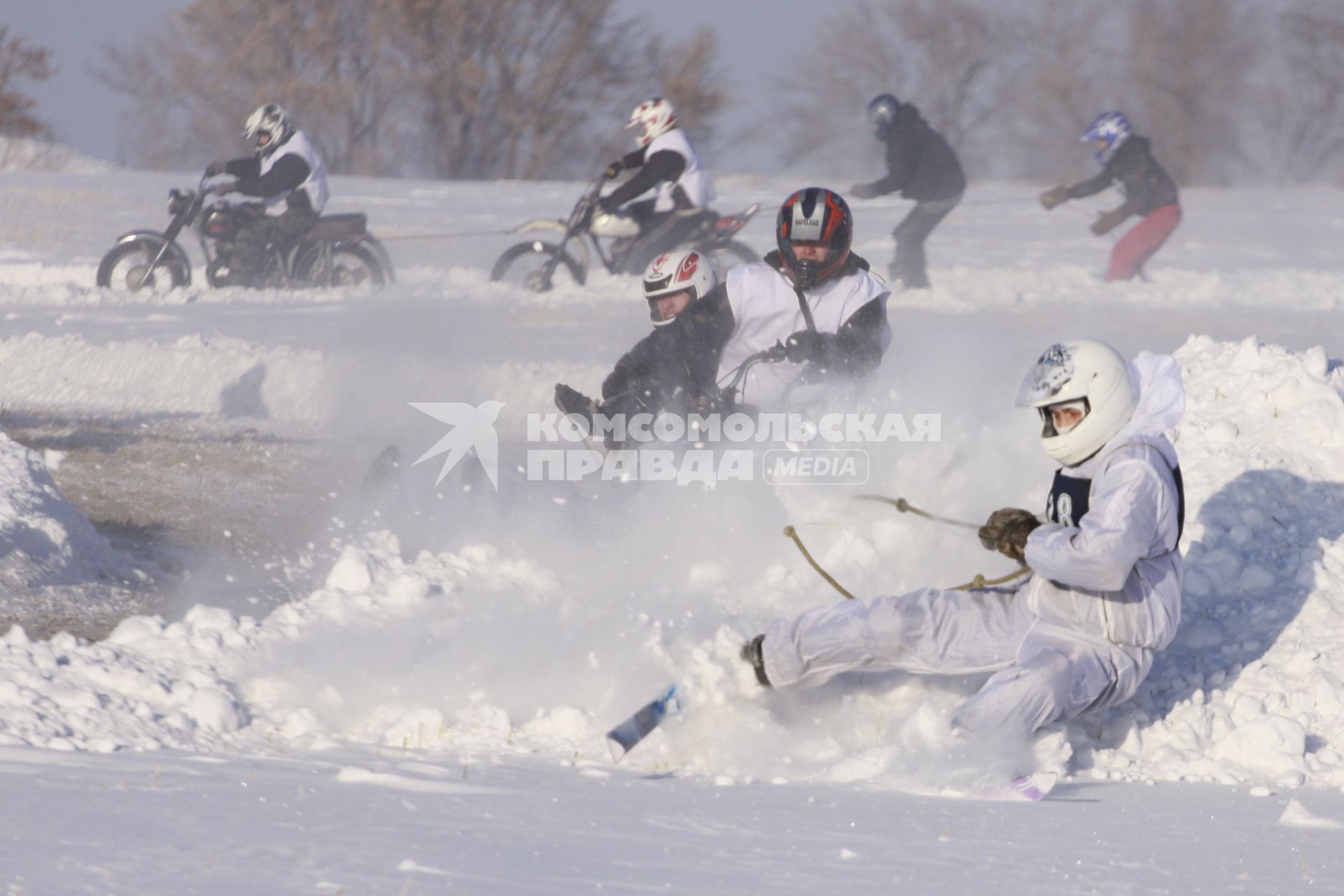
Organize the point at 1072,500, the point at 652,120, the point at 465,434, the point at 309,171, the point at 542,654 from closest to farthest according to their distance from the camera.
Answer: the point at 1072,500
the point at 542,654
the point at 465,434
the point at 652,120
the point at 309,171

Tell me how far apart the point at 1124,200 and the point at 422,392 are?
8159 mm

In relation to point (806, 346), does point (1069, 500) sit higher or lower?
lower

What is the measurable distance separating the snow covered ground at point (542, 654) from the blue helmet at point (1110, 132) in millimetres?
5498

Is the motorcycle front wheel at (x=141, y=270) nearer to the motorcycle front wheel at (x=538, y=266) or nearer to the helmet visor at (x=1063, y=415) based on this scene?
the motorcycle front wheel at (x=538, y=266)

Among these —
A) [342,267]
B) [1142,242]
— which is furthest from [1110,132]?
[342,267]

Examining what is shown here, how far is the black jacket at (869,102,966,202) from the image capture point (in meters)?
13.9

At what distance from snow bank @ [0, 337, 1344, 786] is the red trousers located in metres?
9.46

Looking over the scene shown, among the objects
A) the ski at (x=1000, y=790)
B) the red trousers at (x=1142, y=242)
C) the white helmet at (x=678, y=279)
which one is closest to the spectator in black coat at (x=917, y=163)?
the red trousers at (x=1142, y=242)

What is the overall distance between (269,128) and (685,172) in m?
3.49

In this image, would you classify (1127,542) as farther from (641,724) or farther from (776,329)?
(776,329)

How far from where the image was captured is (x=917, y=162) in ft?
45.7

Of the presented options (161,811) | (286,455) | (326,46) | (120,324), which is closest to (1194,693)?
(161,811)

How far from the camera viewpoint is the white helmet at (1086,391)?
12.8ft

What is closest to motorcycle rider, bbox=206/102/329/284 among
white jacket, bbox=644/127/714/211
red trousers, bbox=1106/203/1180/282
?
white jacket, bbox=644/127/714/211
